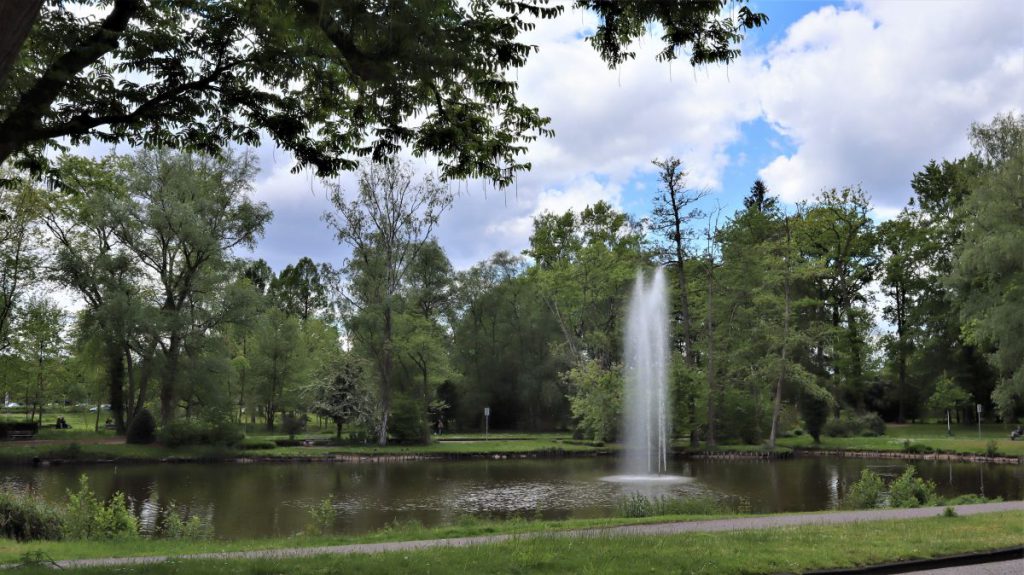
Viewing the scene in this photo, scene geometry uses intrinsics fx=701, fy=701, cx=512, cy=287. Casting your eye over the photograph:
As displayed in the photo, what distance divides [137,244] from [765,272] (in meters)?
36.8

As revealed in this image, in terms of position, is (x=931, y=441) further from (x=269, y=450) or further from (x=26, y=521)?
(x=26, y=521)

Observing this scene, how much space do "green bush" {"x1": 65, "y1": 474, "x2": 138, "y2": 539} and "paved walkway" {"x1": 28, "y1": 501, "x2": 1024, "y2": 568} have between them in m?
3.82

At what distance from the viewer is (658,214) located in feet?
145

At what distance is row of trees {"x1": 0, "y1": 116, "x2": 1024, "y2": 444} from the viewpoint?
36.8m

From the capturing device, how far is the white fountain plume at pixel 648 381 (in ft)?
120

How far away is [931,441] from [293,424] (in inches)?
1482

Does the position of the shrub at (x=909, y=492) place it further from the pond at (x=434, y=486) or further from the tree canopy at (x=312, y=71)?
the tree canopy at (x=312, y=71)

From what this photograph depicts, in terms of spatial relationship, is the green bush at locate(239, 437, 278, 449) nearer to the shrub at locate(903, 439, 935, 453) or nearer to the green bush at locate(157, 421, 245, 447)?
the green bush at locate(157, 421, 245, 447)

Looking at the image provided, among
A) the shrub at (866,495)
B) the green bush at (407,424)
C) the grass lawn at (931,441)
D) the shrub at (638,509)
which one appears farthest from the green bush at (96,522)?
the grass lawn at (931,441)

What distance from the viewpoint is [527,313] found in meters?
61.1

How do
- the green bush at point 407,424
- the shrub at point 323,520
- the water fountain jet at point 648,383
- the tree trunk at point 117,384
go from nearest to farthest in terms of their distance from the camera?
the shrub at point 323,520
the water fountain jet at point 648,383
the green bush at point 407,424
the tree trunk at point 117,384

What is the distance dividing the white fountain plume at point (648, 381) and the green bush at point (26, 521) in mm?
26806

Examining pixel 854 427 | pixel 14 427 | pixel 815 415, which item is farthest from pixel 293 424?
pixel 854 427

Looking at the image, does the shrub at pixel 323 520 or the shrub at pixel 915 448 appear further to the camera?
the shrub at pixel 915 448
